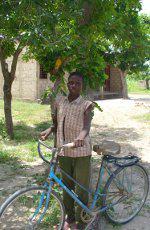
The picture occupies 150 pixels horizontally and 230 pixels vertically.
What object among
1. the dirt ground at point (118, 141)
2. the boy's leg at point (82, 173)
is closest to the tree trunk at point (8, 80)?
the dirt ground at point (118, 141)

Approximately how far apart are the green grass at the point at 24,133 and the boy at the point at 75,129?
3802 mm

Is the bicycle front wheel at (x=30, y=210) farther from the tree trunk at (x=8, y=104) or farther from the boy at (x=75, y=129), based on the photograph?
the tree trunk at (x=8, y=104)

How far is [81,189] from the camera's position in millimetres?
3906

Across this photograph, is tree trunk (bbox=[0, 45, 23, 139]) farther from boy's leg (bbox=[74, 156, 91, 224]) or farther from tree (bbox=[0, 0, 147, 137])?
boy's leg (bbox=[74, 156, 91, 224])

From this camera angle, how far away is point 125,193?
14.3 feet

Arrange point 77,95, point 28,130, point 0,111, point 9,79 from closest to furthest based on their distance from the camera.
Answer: point 77,95
point 9,79
point 28,130
point 0,111

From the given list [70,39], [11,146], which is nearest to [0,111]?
[11,146]

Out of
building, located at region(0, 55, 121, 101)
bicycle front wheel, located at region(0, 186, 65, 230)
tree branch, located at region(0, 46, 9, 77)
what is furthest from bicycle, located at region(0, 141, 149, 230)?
building, located at region(0, 55, 121, 101)

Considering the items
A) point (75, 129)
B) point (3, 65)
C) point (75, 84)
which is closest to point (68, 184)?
point (75, 129)

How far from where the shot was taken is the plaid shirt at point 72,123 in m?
3.78

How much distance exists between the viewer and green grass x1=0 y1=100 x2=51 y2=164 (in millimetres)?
7969

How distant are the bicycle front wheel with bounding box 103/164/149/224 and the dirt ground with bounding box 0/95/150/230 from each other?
0.13 meters

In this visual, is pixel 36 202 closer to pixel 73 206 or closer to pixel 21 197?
pixel 21 197

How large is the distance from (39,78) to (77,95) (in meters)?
16.5
